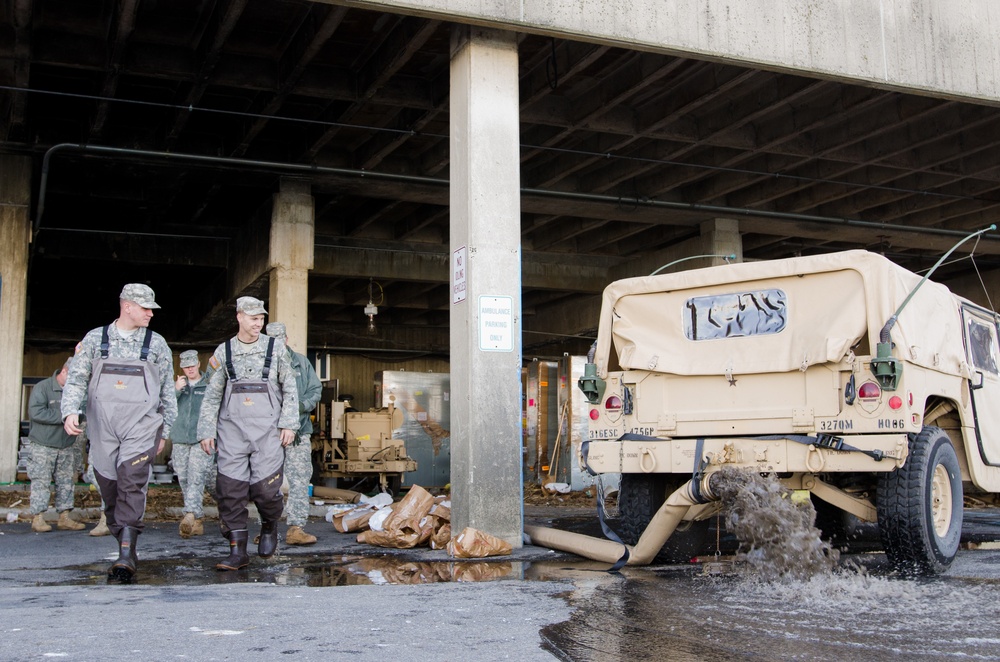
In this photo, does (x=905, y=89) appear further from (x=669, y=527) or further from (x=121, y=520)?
(x=121, y=520)

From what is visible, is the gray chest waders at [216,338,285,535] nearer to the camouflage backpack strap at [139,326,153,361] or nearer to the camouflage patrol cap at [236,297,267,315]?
the camouflage patrol cap at [236,297,267,315]

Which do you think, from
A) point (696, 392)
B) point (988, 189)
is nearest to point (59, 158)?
point (696, 392)

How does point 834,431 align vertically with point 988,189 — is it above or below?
below

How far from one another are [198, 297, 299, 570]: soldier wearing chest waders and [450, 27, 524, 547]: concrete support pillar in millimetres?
1660

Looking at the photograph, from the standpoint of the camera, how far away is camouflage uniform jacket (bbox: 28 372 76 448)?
10.1 m

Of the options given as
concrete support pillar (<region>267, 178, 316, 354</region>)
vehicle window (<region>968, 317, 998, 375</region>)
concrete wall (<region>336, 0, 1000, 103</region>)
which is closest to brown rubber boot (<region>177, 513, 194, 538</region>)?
concrete wall (<region>336, 0, 1000, 103</region>)

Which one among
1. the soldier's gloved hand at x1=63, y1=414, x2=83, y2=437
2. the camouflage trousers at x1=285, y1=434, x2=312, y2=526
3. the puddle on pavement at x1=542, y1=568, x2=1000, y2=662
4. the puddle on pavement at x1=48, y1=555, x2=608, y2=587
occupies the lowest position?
the puddle on pavement at x1=542, y1=568, x2=1000, y2=662

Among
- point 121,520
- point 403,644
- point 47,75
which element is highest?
point 47,75

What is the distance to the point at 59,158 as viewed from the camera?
14.6 meters

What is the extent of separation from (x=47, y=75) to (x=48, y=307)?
16.0 meters

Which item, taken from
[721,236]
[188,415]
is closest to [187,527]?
[188,415]

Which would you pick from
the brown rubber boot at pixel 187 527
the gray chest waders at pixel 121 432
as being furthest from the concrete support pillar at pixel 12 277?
the gray chest waders at pixel 121 432

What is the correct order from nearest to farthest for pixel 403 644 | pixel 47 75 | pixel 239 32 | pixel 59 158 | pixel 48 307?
pixel 403 644, pixel 239 32, pixel 47 75, pixel 59 158, pixel 48 307

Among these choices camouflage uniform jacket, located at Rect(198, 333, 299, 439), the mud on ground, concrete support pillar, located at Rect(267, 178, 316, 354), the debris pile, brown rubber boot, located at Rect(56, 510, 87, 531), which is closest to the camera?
camouflage uniform jacket, located at Rect(198, 333, 299, 439)
